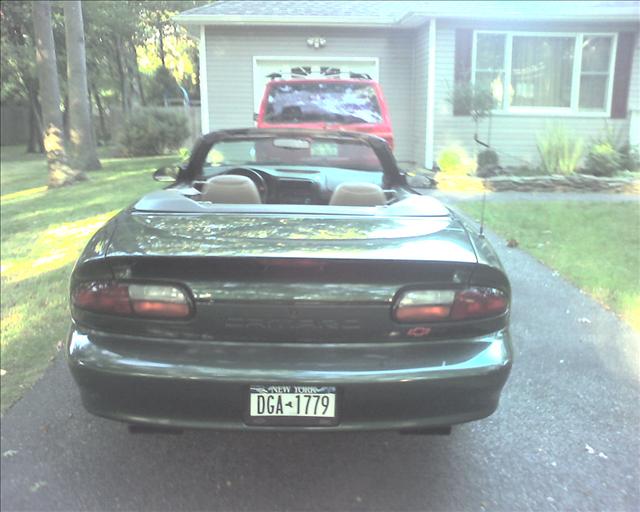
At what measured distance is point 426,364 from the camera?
2.19 m

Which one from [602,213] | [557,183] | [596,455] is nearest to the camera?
[596,455]

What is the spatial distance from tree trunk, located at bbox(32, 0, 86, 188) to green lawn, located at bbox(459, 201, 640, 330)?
8.12m

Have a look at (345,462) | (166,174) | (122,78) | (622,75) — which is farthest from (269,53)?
(122,78)

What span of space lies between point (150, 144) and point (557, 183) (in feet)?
41.5

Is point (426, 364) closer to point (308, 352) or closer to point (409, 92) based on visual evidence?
point (308, 352)

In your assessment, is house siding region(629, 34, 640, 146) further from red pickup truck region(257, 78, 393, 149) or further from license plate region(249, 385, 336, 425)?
license plate region(249, 385, 336, 425)

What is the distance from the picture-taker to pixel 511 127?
12977mm

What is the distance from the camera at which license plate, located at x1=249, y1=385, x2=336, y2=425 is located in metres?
2.16

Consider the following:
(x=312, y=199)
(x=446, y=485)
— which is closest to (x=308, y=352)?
(x=446, y=485)

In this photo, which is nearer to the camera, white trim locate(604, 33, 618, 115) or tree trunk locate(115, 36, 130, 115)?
white trim locate(604, 33, 618, 115)

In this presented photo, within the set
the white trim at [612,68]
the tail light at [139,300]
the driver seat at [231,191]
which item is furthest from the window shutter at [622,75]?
the tail light at [139,300]

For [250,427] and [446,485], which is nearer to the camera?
[250,427]

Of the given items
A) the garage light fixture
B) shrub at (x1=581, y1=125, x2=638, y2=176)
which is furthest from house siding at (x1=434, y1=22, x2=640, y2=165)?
the garage light fixture

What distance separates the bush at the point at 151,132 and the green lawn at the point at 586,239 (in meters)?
12.1
